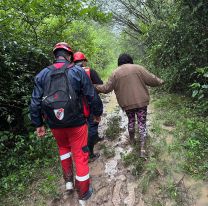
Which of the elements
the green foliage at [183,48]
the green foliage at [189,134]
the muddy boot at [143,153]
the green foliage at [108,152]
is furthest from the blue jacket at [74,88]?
the green foliage at [183,48]

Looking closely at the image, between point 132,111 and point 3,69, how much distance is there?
2585 mm

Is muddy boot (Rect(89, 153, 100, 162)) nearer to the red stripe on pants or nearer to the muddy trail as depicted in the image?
the muddy trail

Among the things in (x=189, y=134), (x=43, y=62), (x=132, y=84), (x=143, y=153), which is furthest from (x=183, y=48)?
(x=143, y=153)

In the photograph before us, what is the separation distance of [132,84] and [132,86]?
3cm

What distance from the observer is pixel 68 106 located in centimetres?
321

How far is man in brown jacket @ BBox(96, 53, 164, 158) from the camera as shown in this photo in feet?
14.3

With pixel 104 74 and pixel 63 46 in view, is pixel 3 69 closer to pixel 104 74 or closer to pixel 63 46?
pixel 63 46

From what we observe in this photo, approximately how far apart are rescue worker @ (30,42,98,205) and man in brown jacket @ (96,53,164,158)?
101 cm

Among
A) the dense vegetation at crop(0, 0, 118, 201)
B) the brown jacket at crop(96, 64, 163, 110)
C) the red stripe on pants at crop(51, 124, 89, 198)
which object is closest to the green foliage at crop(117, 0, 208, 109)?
the brown jacket at crop(96, 64, 163, 110)

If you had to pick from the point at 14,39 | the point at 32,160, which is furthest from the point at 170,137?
the point at 14,39

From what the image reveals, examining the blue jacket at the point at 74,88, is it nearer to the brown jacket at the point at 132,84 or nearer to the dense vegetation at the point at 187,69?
the brown jacket at the point at 132,84

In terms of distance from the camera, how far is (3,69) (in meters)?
4.94

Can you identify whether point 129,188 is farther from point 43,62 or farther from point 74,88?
point 43,62

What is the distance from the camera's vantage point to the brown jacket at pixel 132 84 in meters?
4.34
